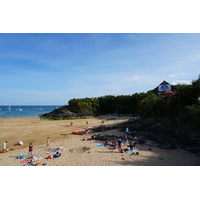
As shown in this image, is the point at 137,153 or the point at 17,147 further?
the point at 17,147

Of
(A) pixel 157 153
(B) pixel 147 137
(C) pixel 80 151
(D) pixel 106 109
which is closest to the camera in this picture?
(A) pixel 157 153

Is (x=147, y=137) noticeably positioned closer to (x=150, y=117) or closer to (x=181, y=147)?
(x=181, y=147)

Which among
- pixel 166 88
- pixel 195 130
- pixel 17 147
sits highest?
pixel 166 88

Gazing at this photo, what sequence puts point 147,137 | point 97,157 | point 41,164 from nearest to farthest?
1. point 41,164
2. point 97,157
3. point 147,137

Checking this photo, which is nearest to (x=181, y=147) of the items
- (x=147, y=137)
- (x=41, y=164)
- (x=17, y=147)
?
(x=147, y=137)

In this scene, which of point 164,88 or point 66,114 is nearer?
point 164,88

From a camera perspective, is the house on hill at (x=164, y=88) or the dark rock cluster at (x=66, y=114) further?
the dark rock cluster at (x=66, y=114)

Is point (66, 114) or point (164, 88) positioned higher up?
point (164, 88)

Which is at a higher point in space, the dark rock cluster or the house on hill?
the house on hill

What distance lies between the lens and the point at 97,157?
11617mm

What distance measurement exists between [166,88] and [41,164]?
32.3m

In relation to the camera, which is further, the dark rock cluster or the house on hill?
the dark rock cluster

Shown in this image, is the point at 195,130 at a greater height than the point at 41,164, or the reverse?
the point at 195,130

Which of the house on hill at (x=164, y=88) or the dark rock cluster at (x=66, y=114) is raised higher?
the house on hill at (x=164, y=88)
